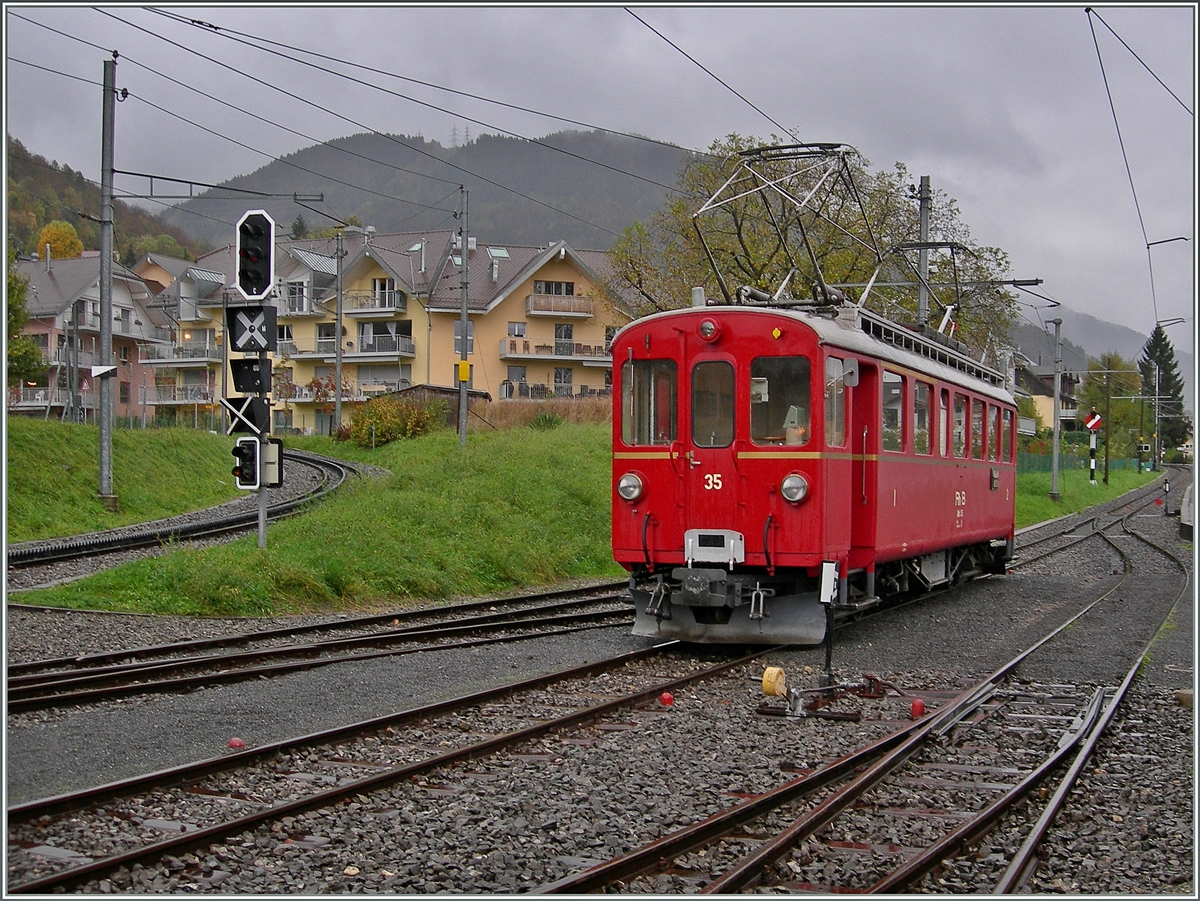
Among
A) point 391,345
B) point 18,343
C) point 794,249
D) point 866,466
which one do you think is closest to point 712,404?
point 866,466

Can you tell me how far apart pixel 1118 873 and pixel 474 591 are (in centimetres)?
1195

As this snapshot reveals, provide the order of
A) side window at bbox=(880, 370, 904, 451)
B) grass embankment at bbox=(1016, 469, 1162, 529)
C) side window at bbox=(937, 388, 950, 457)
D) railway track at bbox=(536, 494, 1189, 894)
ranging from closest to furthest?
railway track at bbox=(536, 494, 1189, 894) → side window at bbox=(880, 370, 904, 451) → side window at bbox=(937, 388, 950, 457) → grass embankment at bbox=(1016, 469, 1162, 529)

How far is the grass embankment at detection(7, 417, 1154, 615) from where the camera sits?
13.8 m

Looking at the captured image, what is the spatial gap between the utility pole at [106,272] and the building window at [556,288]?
122 ft

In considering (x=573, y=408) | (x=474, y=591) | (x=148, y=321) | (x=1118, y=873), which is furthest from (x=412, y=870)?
(x=148, y=321)

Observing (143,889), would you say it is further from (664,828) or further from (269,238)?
(269,238)

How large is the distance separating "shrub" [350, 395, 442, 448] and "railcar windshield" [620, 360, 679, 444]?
91.8 feet

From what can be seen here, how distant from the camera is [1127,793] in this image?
6.73 m

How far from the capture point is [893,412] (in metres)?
12.5

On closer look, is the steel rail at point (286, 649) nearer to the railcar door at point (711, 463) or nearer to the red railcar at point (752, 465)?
the red railcar at point (752, 465)

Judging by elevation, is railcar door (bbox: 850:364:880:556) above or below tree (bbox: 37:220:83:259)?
below

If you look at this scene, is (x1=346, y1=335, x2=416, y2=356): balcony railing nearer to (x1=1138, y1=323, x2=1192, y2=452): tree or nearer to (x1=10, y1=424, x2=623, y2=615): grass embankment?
(x1=10, y1=424, x2=623, y2=615): grass embankment

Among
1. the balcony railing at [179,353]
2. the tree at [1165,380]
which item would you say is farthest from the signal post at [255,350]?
the tree at [1165,380]

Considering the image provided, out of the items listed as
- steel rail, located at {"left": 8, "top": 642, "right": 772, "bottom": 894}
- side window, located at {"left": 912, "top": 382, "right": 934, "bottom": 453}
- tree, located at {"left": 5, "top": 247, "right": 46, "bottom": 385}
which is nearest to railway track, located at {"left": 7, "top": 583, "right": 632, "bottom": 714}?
steel rail, located at {"left": 8, "top": 642, "right": 772, "bottom": 894}
